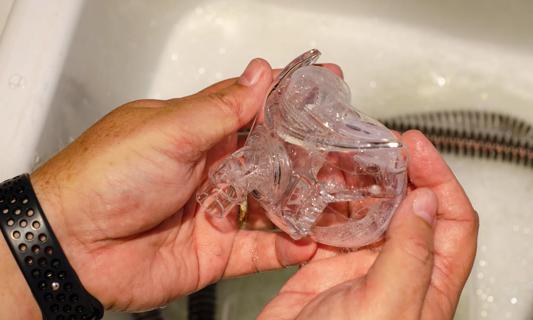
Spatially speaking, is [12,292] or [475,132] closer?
Result: [12,292]

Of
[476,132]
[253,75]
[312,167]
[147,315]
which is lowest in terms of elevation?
[147,315]

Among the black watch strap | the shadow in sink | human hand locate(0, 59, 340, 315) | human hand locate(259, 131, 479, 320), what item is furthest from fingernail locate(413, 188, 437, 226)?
the shadow in sink

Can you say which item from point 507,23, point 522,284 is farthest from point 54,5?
point 522,284

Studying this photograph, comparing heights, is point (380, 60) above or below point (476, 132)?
above

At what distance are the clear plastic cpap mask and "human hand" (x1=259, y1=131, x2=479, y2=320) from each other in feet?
0.12

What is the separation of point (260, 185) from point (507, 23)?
0.70 meters

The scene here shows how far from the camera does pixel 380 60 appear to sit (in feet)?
4.05

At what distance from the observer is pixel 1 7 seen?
0.97 meters

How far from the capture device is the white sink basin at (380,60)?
1088mm

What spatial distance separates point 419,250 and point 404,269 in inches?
1.3

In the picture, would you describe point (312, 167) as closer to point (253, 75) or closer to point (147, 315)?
point (253, 75)

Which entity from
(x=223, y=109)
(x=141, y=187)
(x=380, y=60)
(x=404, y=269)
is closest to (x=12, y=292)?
(x=141, y=187)

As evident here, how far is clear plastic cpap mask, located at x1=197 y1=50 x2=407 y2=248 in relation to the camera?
713mm

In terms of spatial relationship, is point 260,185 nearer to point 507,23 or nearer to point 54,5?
point 54,5
